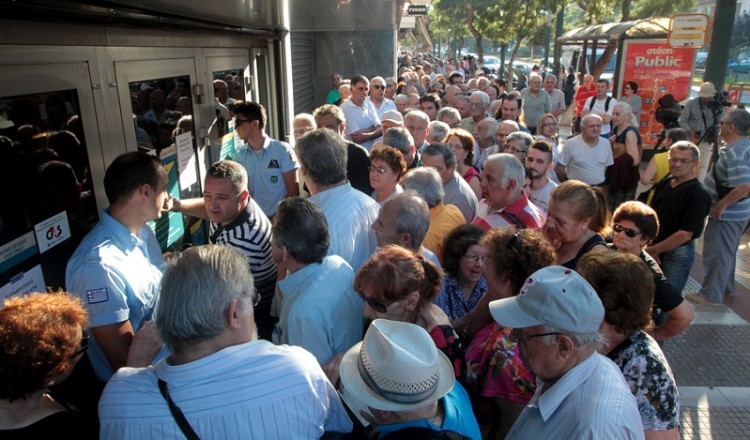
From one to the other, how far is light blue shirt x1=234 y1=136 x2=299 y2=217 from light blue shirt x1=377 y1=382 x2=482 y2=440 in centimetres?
325

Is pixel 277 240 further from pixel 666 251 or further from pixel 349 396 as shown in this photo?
pixel 666 251

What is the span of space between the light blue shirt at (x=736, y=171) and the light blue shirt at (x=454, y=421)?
4609 mm

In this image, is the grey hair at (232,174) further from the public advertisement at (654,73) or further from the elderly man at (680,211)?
the public advertisement at (654,73)

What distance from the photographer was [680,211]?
4.30 m

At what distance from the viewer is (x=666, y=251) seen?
442cm

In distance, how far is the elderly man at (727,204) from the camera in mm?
5051

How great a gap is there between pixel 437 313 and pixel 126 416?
1253 mm

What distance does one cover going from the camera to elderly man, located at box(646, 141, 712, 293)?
4.23 metres

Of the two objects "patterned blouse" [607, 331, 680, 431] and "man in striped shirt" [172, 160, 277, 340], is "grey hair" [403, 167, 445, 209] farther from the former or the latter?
"patterned blouse" [607, 331, 680, 431]

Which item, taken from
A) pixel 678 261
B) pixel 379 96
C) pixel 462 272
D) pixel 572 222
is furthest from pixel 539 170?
pixel 379 96

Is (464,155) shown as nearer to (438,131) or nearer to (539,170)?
(438,131)

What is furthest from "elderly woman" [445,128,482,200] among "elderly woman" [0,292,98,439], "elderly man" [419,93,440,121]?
"elderly woman" [0,292,98,439]

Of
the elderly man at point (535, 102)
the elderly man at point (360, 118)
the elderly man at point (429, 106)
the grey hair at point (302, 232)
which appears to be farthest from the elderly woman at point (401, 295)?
the elderly man at point (535, 102)

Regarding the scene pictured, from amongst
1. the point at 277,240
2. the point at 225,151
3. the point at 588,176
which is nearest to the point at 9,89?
the point at 277,240
